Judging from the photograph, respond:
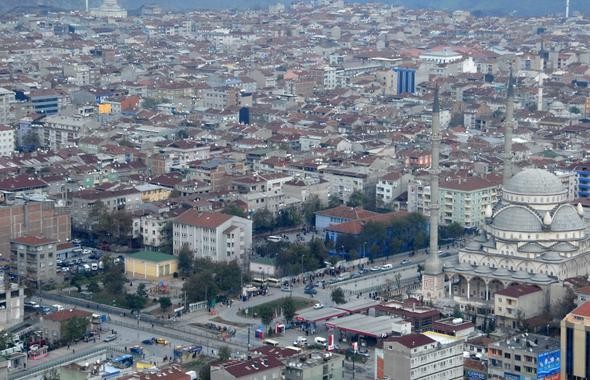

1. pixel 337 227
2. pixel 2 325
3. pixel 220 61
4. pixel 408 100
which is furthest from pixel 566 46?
pixel 2 325

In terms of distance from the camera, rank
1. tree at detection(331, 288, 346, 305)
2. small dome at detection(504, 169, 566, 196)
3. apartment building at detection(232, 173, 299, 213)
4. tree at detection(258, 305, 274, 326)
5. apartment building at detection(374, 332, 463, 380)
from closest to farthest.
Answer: apartment building at detection(374, 332, 463, 380) < tree at detection(258, 305, 274, 326) < tree at detection(331, 288, 346, 305) < small dome at detection(504, 169, 566, 196) < apartment building at detection(232, 173, 299, 213)

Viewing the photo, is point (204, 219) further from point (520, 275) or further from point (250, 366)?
point (250, 366)

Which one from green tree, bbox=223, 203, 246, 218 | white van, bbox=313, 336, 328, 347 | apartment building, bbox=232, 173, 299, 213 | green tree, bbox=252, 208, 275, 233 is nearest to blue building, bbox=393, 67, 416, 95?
apartment building, bbox=232, 173, 299, 213

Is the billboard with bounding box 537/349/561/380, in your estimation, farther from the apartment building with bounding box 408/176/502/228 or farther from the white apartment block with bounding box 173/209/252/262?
the apartment building with bounding box 408/176/502/228

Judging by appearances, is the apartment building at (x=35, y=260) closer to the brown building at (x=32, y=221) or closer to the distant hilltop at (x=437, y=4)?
the brown building at (x=32, y=221)

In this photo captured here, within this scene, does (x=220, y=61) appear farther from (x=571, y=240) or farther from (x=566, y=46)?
(x=571, y=240)

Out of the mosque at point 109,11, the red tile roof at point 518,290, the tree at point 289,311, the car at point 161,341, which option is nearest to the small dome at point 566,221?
the red tile roof at point 518,290
